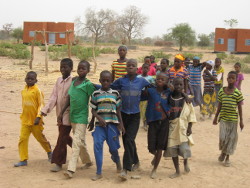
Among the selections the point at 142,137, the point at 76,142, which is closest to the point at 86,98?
the point at 76,142

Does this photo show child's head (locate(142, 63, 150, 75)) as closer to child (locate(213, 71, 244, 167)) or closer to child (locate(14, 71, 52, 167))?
child (locate(213, 71, 244, 167))

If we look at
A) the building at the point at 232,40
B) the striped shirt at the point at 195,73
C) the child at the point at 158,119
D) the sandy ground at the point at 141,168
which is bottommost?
the sandy ground at the point at 141,168

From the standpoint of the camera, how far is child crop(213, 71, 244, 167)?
5.24 meters

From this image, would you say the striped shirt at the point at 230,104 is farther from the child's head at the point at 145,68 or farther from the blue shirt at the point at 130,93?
the child's head at the point at 145,68

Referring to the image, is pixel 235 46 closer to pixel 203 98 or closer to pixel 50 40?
pixel 50 40

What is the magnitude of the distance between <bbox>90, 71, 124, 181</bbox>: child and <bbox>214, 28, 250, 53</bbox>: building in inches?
1247

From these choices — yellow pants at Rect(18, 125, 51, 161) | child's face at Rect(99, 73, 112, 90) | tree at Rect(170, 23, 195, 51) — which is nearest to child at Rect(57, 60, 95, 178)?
child's face at Rect(99, 73, 112, 90)

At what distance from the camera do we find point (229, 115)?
17.3 ft

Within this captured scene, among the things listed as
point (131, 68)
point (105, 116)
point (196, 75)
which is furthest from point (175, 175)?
point (196, 75)

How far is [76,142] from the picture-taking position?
460 cm

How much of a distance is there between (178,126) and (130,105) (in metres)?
0.68

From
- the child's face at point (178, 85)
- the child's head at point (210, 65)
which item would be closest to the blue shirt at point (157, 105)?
the child's face at point (178, 85)

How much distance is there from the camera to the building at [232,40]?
1335 inches

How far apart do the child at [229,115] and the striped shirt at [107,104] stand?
1708 millimetres
